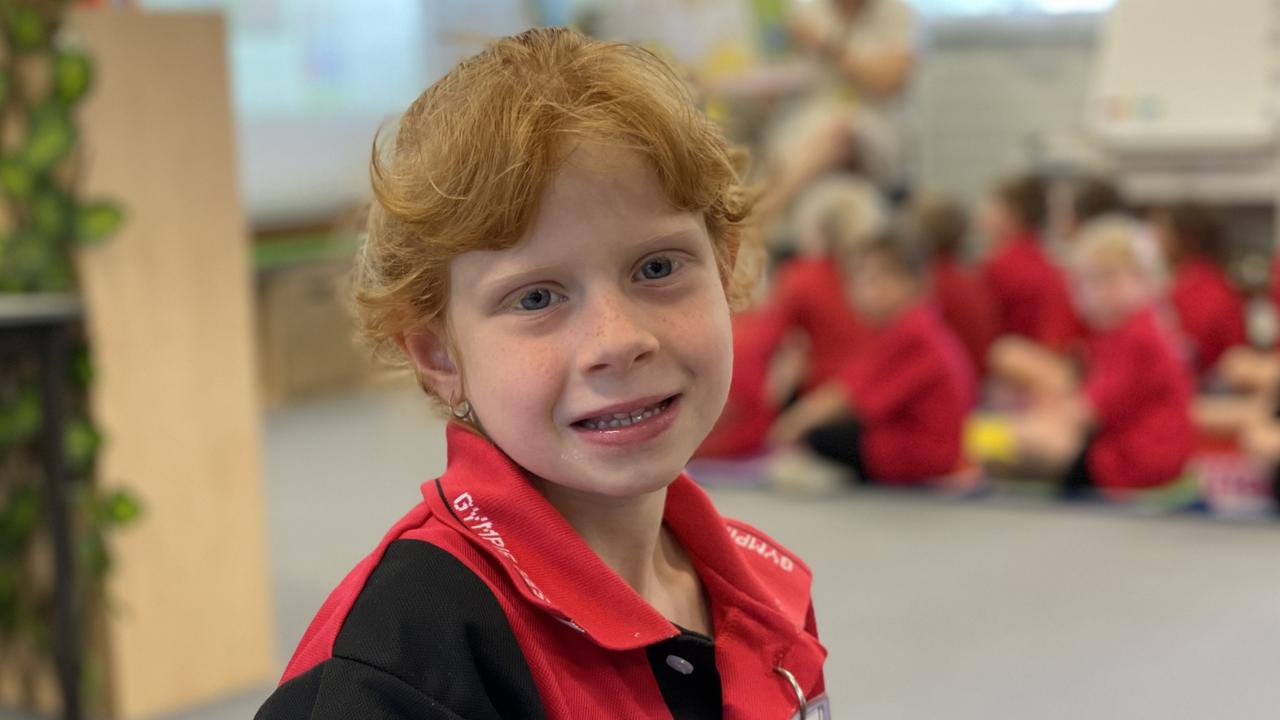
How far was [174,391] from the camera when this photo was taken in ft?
9.21

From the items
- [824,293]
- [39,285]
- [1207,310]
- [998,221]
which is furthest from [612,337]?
[998,221]

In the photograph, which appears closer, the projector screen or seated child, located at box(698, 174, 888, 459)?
seated child, located at box(698, 174, 888, 459)

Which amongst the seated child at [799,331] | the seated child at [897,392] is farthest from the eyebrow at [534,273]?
the seated child at [799,331]

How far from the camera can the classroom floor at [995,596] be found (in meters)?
2.77

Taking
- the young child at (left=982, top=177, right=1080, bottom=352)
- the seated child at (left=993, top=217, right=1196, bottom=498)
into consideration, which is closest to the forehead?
the seated child at (left=993, top=217, right=1196, bottom=498)

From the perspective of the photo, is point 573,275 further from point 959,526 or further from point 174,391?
point 959,526

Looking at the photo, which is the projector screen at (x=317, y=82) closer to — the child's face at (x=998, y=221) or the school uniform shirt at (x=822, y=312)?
the school uniform shirt at (x=822, y=312)

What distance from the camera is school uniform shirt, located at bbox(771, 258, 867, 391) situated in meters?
4.96

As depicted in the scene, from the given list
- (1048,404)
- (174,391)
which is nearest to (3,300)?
(174,391)

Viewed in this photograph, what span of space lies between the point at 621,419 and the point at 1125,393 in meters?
3.49

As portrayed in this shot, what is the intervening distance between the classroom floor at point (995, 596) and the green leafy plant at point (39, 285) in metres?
0.36

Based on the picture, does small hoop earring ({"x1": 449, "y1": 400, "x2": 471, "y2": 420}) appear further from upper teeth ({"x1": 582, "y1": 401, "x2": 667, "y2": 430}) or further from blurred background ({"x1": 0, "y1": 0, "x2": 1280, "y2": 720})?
blurred background ({"x1": 0, "y1": 0, "x2": 1280, "y2": 720})

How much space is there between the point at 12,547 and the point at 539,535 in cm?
219

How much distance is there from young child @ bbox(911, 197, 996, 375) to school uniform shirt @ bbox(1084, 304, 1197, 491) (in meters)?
1.07
